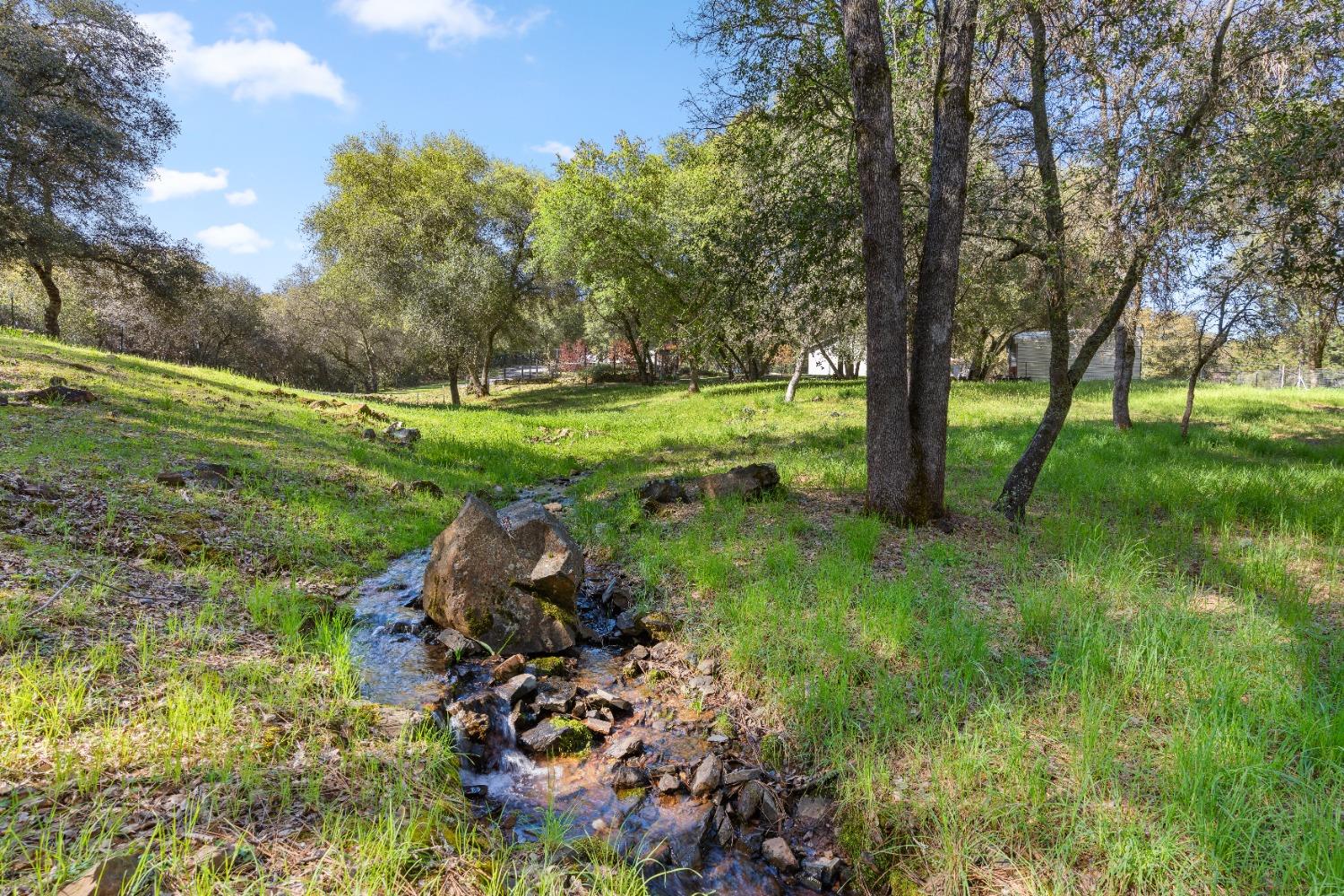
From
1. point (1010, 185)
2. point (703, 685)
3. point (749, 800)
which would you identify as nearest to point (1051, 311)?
point (1010, 185)

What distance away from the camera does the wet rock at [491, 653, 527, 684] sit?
5446 millimetres

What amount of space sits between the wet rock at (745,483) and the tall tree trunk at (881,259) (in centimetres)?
191

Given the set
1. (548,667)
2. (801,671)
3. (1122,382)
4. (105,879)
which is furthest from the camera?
(1122,382)

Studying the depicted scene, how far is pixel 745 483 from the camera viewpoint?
9992 millimetres

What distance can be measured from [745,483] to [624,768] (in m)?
6.19

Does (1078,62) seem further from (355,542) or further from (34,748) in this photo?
(34,748)

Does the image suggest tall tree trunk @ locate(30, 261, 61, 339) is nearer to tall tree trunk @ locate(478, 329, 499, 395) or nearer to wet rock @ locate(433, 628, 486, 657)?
tall tree trunk @ locate(478, 329, 499, 395)

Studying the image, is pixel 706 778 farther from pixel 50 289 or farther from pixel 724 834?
pixel 50 289

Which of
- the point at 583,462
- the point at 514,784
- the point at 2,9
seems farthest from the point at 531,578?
the point at 2,9

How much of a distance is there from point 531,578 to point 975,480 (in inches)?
334

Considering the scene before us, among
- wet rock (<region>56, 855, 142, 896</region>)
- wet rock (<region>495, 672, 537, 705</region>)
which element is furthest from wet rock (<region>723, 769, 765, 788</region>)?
wet rock (<region>56, 855, 142, 896</region>)

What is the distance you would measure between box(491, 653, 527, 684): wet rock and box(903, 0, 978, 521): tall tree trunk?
5642 millimetres

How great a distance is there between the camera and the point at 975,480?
10.9 meters

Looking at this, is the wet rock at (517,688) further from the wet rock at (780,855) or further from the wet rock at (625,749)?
the wet rock at (780,855)
